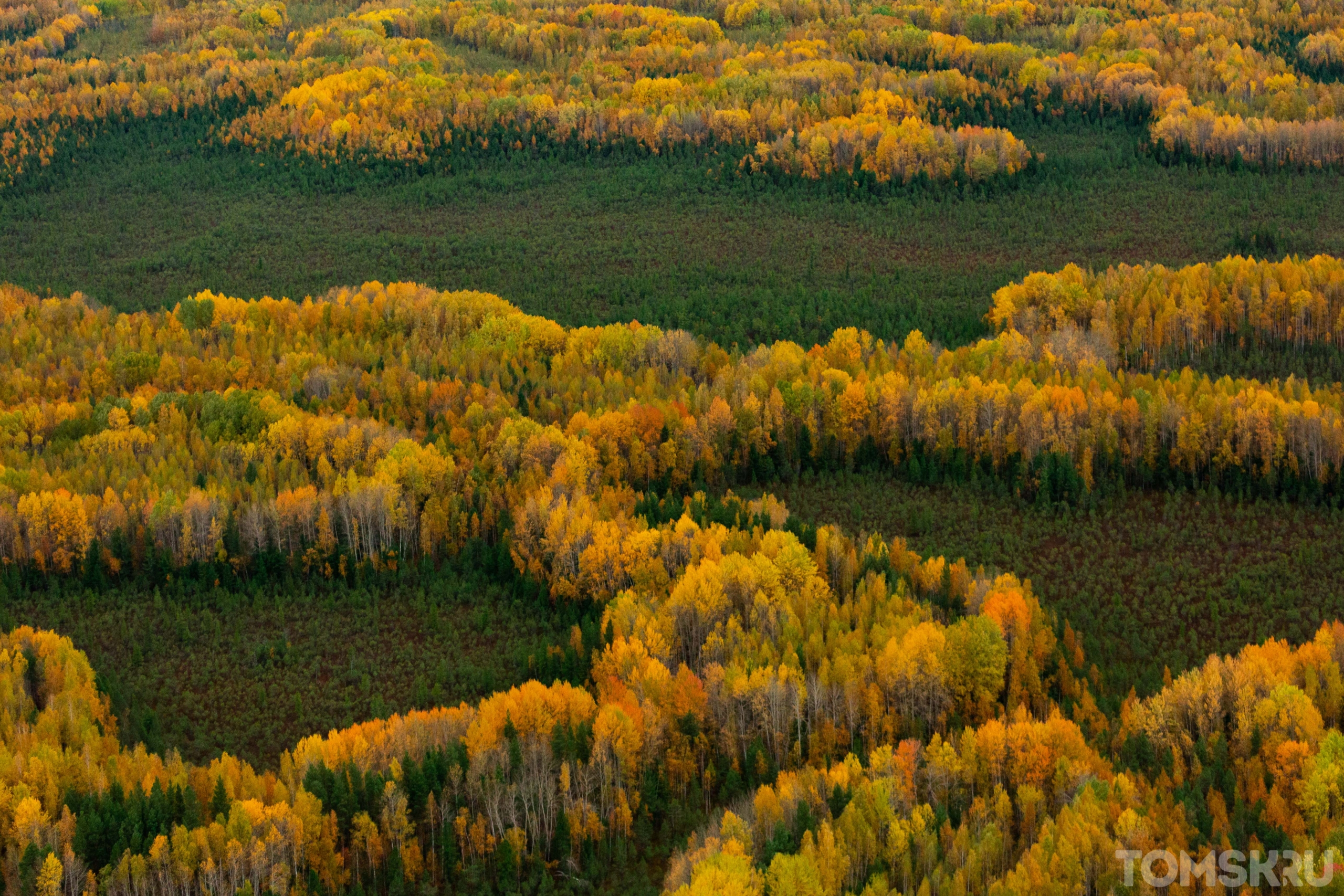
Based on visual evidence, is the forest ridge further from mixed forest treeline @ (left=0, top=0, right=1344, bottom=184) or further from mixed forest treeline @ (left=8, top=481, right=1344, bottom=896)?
mixed forest treeline @ (left=0, top=0, right=1344, bottom=184)

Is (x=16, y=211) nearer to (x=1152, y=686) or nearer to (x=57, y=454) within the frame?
(x=57, y=454)

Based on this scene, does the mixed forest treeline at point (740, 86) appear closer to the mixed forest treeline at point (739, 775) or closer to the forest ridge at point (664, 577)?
the forest ridge at point (664, 577)

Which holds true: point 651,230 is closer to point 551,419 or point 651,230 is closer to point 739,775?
point 551,419

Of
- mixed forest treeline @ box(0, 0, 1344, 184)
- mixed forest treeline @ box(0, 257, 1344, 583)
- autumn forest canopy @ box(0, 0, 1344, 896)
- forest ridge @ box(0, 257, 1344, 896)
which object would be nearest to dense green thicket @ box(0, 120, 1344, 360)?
autumn forest canopy @ box(0, 0, 1344, 896)

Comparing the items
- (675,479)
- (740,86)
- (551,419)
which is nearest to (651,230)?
(740,86)

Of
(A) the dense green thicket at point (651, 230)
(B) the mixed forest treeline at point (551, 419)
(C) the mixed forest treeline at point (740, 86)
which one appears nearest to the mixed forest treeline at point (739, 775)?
(B) the mixed forest treeline at point (551, 419)
